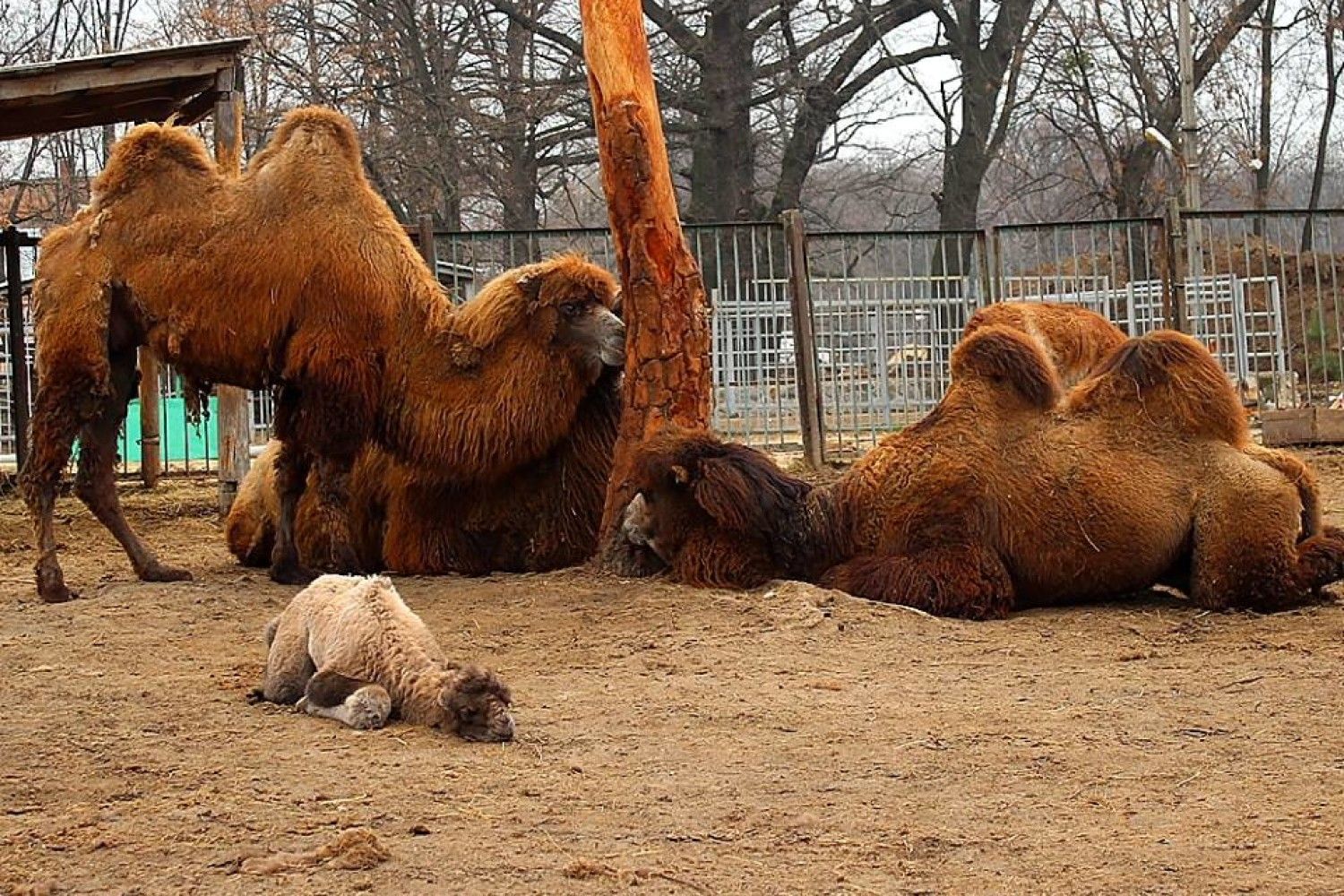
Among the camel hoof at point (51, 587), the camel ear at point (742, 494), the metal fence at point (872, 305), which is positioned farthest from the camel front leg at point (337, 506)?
the metal fence at point (872, 305)

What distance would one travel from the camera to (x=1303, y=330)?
16.0 meters

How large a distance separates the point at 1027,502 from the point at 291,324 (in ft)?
11.5

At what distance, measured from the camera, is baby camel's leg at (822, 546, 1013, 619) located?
6781 millimetres

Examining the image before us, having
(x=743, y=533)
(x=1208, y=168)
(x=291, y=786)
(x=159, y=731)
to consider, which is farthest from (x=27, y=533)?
(x=1208, y=168)

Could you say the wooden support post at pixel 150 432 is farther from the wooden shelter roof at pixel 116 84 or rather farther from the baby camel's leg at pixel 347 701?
the baby camel's leg at pixel 347 701

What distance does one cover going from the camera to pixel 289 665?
535cm

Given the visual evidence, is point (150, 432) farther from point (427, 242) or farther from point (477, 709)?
point (477, 709)

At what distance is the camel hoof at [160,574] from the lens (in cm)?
837

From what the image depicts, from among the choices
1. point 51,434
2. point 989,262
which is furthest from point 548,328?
point 989,262

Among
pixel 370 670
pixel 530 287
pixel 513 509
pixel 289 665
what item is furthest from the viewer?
pixel 513 509

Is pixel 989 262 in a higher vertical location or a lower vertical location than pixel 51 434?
higher

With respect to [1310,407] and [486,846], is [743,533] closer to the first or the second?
[486,846]

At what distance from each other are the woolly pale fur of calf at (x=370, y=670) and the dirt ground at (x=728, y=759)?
90 mm

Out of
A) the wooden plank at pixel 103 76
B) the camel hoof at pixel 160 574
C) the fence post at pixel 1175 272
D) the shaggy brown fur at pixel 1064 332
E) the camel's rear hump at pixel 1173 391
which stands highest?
the wooden plank at pixel 103 76
